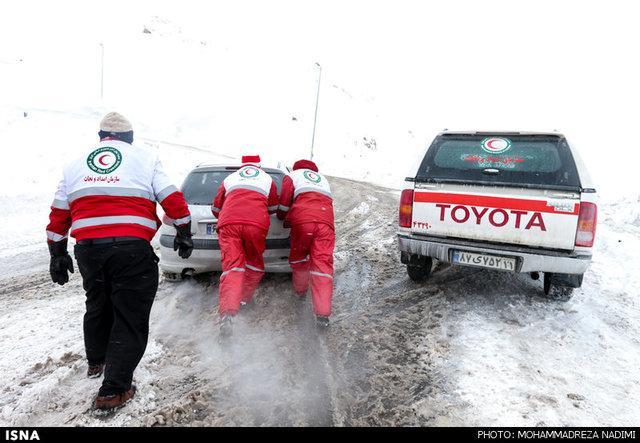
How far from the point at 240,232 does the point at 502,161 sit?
9.22ft

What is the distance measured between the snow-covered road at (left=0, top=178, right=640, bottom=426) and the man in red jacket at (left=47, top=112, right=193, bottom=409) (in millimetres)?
390

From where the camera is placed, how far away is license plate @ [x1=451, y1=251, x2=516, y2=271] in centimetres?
417

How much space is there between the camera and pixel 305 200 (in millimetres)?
4328

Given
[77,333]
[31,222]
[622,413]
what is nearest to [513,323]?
[622,413]

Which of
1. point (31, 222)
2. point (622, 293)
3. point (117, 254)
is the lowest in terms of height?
point (31, 222)

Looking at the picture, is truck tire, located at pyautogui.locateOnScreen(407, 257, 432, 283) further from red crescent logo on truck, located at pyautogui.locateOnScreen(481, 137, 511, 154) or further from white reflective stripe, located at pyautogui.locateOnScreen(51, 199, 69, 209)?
white reflective stripe, located at pyautogui.locateOnScreen(51, 199, 69, 209)

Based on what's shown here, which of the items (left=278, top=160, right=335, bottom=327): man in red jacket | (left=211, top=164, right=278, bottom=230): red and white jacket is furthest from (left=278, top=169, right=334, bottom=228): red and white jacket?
(left=211, top=164, right=278, bottom=230): red and white jacket

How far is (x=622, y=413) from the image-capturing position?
2.79 m

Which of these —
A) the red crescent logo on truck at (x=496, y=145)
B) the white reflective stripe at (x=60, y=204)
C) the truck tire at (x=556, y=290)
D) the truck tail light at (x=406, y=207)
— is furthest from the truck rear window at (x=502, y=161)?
the white reflective stripe at (x=60, y=204)

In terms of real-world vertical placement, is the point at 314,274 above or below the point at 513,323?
above

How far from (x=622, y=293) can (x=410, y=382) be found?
3738 mm

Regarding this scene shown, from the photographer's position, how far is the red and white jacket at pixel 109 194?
9.18 feet
